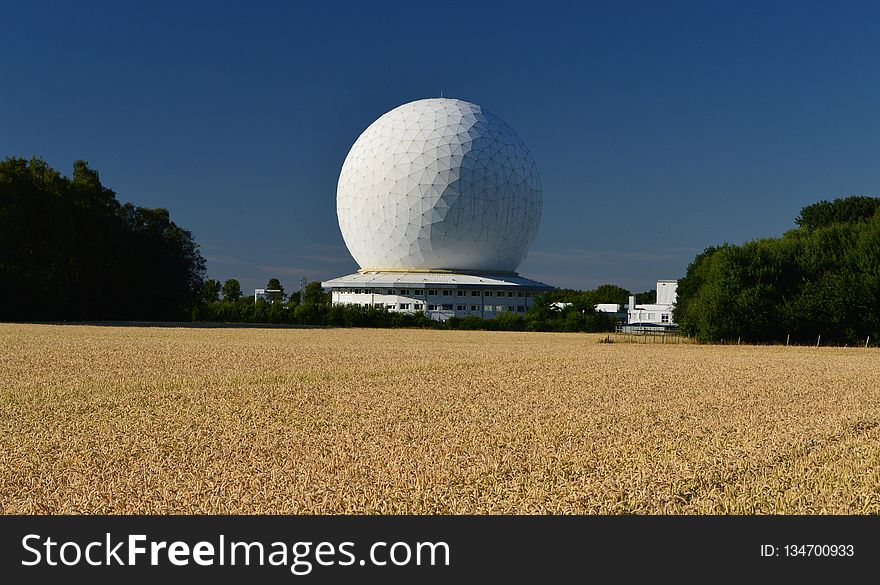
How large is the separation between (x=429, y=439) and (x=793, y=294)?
1333 inches

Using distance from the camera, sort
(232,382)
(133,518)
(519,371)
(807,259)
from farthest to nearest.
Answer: (807,259), (519,371), (232,382), (133,518)

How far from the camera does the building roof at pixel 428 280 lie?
199 feet

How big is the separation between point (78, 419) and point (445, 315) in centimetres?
5065

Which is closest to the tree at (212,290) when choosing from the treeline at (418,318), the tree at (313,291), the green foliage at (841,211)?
the tree at (313,291)

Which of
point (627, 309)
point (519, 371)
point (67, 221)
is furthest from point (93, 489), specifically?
point (627, 309)

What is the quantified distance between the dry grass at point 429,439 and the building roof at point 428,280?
1502 inches

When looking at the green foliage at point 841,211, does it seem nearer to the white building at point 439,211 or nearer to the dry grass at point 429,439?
the white building at point 439,211

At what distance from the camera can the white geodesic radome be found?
58469 mm

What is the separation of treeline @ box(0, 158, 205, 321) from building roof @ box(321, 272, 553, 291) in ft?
38.2

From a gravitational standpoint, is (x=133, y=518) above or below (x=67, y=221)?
below

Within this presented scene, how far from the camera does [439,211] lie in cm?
5869

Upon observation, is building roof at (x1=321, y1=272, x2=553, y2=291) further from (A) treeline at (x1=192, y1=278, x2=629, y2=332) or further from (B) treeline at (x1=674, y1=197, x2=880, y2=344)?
(B) treeline at (x1=674, y1=197, x2=880, y2=344)

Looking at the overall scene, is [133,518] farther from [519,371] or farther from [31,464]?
[519,371]

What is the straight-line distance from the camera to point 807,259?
40.4 meters
